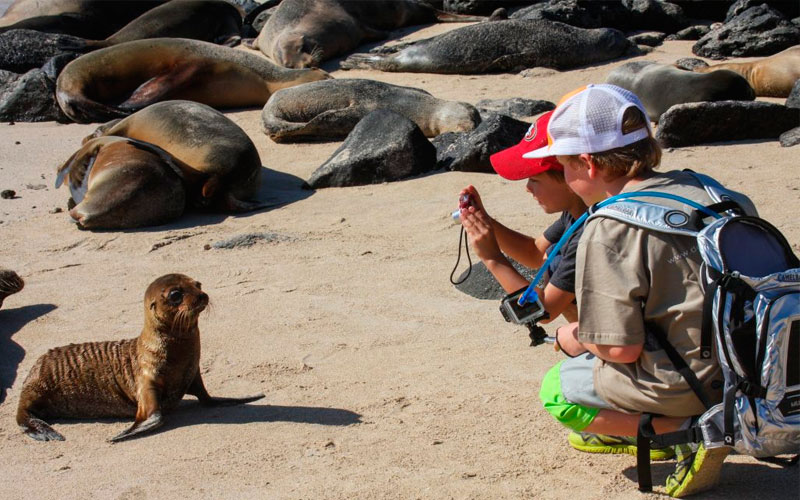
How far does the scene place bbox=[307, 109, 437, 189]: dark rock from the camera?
285 inches

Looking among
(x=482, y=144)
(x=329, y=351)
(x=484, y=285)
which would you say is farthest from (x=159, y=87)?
(x=329, y=351)

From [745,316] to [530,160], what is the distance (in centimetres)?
86

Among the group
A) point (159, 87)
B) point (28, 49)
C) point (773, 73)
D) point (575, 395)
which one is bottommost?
point (773, 73)

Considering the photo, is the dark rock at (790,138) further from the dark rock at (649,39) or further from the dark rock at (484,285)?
the dark rock at (649,39)

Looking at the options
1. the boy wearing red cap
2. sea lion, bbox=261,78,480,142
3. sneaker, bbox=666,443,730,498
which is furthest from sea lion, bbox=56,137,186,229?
sneaker, bbox=666,443,730,498

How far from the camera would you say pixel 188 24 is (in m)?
13.3

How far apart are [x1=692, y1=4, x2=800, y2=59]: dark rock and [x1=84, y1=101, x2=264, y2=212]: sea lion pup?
5.51 m

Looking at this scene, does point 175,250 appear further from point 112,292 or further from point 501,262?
point 501,262

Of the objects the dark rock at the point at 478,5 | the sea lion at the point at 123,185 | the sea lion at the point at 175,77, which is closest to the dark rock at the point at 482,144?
the sea lion at the point at 123,185

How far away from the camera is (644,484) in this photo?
2.61 m

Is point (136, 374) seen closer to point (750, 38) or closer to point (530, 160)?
point (530, 160)

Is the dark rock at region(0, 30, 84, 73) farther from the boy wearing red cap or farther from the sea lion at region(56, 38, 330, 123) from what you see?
the boy wearing red cap

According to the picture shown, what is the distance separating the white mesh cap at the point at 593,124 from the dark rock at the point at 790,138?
4.69 metres

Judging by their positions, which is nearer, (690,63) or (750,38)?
(690,63)
